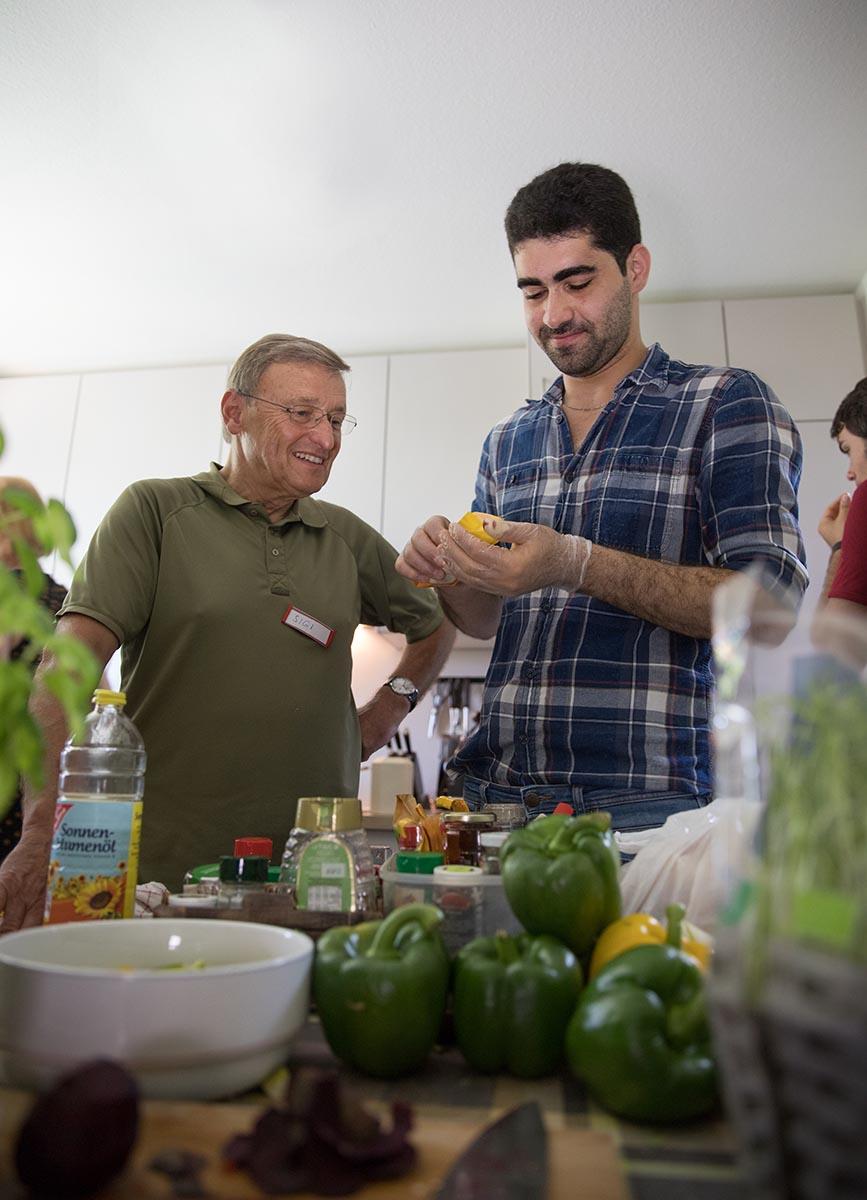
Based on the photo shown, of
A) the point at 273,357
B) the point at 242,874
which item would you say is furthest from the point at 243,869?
the point at 273,357

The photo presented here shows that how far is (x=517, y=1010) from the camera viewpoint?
22.0 inches

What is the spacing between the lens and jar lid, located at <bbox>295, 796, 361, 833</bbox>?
0.87 m

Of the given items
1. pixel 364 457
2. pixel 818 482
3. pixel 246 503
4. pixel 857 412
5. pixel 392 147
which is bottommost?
pixel 246 503

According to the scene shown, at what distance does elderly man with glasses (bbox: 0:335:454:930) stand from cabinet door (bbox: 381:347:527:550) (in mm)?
1891

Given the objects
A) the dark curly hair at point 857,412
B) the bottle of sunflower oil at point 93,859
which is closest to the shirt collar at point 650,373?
the dark curly hair at point 857,412

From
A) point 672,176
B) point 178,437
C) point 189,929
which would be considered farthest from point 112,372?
point 189,929

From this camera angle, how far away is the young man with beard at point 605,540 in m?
1.23

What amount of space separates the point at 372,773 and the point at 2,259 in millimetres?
2377

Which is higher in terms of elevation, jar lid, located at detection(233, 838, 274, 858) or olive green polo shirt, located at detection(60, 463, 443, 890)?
olive green polo shirt, located at detection(60, 463, 443, 890)

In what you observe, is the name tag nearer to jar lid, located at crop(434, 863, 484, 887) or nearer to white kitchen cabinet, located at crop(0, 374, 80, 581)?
jar lid, located at crop(434, 863, 484, 887)

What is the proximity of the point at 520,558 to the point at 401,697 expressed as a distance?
2.48ft

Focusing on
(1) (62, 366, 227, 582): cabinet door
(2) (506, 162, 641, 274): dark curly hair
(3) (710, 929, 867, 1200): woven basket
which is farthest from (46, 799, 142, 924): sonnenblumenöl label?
(1) (62, 366, 227, 582): cabinet door

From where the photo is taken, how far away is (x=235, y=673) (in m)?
1.52

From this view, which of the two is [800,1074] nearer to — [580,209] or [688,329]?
[580,209]
